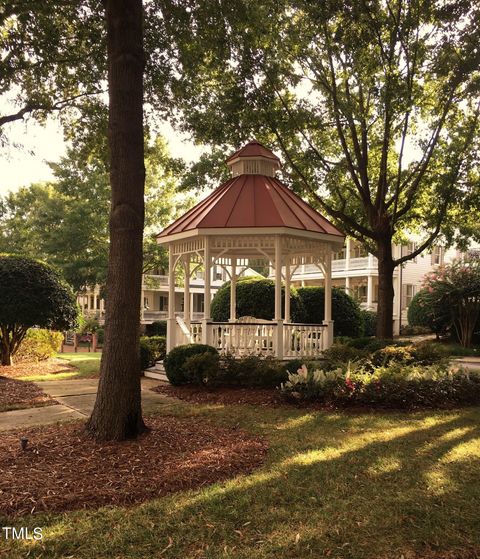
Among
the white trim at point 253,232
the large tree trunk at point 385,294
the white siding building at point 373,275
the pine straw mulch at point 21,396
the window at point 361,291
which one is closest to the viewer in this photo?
the pine straw mulch at point 21,396

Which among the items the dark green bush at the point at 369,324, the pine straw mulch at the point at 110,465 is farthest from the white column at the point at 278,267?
the dark green bush at the point at 369,324

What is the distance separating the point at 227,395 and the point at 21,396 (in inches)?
155

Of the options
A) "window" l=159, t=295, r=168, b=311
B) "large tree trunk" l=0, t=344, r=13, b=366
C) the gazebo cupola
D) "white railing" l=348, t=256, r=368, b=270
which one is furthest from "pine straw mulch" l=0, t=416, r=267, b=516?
"window" l=159, t=295, r=168, b=311

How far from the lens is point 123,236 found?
5.74 meters

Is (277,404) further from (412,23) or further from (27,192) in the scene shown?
(27,192)

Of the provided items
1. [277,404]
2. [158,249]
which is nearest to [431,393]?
[277,404]

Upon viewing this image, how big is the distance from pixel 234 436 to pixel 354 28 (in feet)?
36.9

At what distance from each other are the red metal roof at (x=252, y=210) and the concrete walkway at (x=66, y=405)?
414 cm


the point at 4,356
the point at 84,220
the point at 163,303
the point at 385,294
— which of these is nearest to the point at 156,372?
the point at 4,356

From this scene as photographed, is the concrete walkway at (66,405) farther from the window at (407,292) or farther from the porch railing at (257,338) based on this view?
the window at (407,292)

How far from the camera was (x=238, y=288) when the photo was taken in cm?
1670

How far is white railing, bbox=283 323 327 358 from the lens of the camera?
1177 centimetres

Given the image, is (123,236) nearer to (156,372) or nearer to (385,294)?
(156,372)

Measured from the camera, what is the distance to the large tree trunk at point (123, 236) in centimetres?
568
